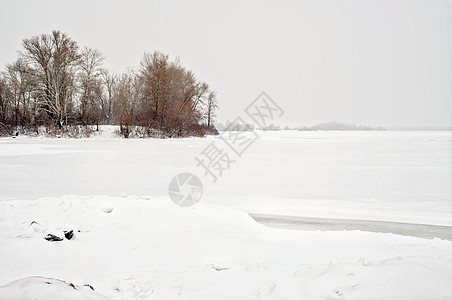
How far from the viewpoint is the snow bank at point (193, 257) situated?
3.19 m

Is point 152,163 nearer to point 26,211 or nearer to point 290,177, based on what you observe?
point 290,177

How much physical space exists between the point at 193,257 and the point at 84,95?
3909cm

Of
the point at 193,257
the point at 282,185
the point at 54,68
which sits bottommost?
the point at 193,257

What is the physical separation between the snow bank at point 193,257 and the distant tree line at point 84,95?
31641 mm

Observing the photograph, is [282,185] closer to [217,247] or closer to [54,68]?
[217,247]

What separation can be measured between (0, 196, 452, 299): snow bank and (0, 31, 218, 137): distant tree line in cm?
3164

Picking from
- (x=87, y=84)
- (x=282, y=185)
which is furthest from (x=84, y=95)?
(x=282, y=185)

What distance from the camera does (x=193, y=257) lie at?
4828 mm

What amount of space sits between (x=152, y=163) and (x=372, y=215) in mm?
10947

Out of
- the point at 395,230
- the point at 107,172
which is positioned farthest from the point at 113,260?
the point at 107,172

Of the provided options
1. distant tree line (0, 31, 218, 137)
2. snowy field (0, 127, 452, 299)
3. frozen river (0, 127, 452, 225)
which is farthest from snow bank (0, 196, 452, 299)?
distant tree line (0, 31, 218, 137)

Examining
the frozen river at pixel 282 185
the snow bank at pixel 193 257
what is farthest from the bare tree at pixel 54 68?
the snow bank at pixel 193 257

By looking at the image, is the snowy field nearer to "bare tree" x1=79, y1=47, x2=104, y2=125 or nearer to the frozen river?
the frozen river

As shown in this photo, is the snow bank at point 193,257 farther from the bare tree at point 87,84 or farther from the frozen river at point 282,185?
the bare tree at point 87,84
